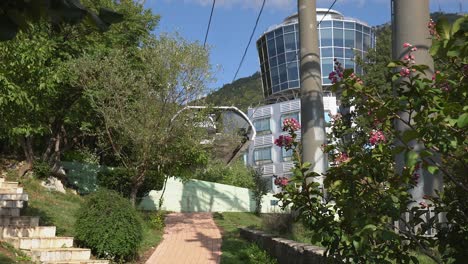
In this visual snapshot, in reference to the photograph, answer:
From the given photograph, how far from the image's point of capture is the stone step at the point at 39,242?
33.0ft

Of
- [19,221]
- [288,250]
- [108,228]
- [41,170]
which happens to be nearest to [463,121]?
[288,250]

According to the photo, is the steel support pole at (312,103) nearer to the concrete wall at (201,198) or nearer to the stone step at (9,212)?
the stone step at (9,212)

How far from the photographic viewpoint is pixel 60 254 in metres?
9.94

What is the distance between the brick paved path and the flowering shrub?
24.4ft

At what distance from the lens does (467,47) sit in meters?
2.66

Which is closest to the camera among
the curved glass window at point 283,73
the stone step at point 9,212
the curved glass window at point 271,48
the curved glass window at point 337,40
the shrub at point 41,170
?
the stone step at point 9,212

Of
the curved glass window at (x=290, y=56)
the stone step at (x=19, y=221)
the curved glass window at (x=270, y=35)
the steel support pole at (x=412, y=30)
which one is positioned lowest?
the stone step at (x=19, y=221)

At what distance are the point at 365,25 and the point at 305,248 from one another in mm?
79936

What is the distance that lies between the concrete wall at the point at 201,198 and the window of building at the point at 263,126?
43.7m

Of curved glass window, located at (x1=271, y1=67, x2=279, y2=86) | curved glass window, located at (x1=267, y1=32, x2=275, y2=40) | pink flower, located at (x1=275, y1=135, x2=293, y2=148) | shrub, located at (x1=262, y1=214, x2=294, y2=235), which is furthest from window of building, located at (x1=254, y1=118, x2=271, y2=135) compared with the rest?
pink flower, located at (x1=275, y1=135, x2=293, y2=148)

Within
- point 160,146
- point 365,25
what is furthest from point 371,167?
point 365,25

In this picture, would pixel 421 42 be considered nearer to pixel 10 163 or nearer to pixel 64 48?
pixel 64 48

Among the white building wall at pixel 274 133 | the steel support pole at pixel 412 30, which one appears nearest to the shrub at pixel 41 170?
the steel support pole at pixel 412 30

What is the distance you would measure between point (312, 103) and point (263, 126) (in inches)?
2662
